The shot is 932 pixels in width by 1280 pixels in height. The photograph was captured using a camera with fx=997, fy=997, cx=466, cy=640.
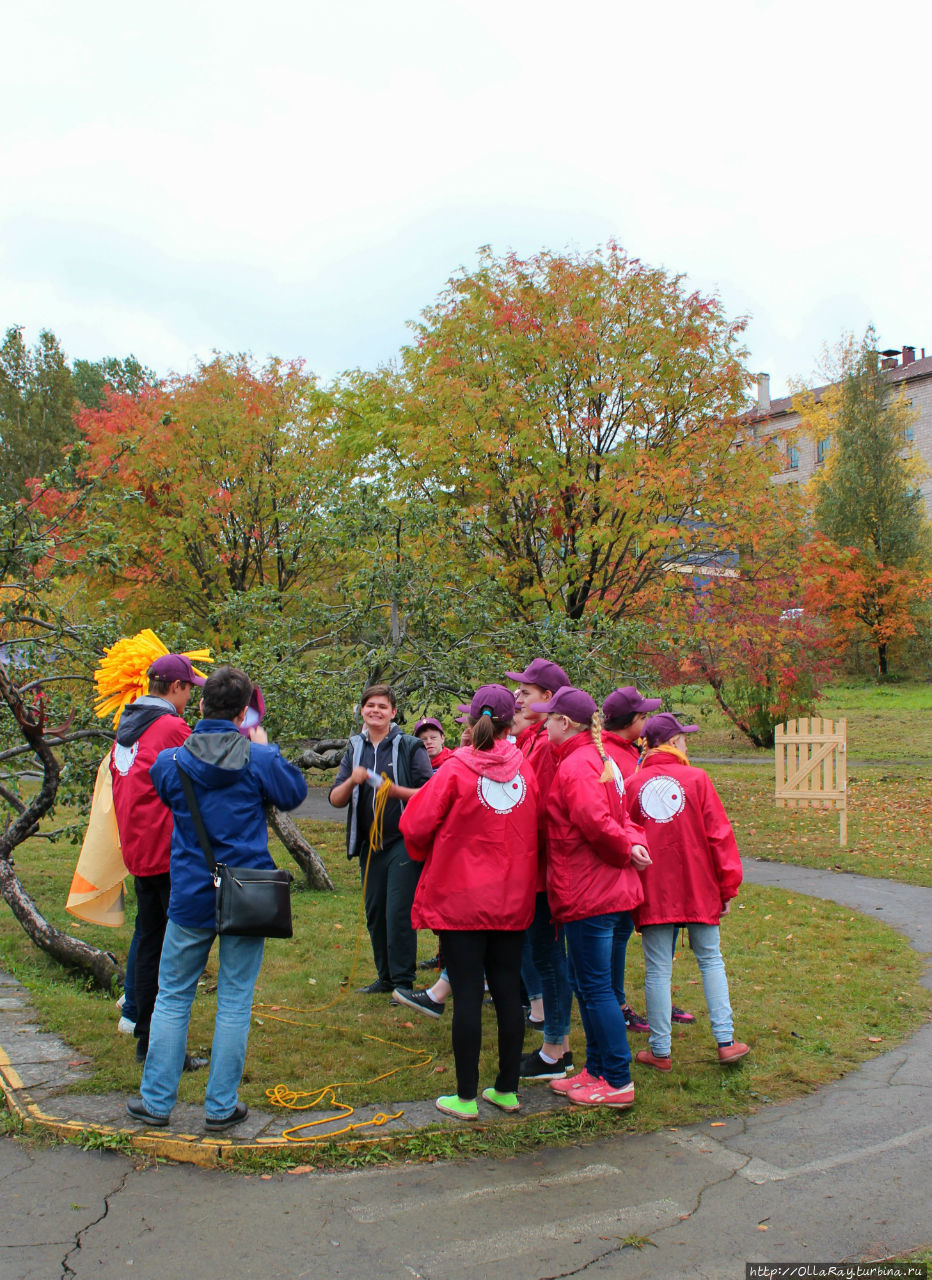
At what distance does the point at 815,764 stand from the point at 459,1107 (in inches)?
397

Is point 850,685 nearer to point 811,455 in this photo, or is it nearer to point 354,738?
point 811,455

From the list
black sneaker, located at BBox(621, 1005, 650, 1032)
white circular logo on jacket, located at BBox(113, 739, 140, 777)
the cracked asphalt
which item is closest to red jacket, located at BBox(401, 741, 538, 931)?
the cracked asphalt

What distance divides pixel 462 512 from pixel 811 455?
4935 centimetres

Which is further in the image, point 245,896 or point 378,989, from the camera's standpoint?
point 378,989

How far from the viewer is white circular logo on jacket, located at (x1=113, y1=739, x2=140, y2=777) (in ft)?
15.8

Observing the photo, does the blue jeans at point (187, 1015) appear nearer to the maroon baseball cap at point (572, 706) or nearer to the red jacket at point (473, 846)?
the red jacket at point (473, 846)

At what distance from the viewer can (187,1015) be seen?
4.11 meters

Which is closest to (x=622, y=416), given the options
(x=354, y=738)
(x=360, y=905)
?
(x=360, y=905)

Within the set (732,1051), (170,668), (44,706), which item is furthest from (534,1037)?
(44,706)

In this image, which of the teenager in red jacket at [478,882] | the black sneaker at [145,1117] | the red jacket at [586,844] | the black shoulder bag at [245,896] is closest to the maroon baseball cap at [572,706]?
the red jacket at [586,844]

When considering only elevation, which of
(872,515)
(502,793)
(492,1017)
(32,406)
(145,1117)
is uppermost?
(32,406)

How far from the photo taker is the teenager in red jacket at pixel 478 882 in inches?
166

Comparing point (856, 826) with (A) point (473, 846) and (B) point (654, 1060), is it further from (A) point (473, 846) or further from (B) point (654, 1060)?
(A) point (473, 846)

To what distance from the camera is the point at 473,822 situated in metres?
4.29
